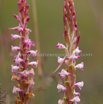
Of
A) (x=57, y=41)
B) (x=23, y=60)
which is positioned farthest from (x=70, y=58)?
(x=57, y=41)

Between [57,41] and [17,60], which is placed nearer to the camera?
[17,60]

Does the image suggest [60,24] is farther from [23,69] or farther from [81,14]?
[23,69]

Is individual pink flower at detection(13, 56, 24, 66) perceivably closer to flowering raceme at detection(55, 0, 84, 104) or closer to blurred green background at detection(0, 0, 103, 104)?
flowering raceme at detection(55, 0, 84, 104)

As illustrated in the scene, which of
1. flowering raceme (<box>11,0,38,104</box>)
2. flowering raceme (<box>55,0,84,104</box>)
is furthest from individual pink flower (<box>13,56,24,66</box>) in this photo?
flowering raceme (<box>55,0,84,104</box>)

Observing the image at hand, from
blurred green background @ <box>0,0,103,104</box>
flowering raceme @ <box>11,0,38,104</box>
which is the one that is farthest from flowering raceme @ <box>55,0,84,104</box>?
blurred green background @ <box>0,0,103,104</box>

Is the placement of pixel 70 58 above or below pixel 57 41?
below

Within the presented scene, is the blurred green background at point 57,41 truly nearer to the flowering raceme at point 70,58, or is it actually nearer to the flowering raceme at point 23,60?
the flowering raceme at point 23,60

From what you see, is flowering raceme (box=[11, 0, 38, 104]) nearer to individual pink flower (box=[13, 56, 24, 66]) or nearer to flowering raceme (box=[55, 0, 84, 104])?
individual pink flower (box=[13, 56, 24, 66])

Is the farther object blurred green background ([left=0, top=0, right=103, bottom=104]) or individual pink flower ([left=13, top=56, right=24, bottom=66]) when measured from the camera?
blurred green background ([left=0, top=0, right=103, bottom=104])

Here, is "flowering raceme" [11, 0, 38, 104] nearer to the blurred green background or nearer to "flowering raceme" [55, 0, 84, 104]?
"flowering raceme" [55, 0, 84, 104]

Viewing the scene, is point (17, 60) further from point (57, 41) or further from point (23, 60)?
point (57, 41)

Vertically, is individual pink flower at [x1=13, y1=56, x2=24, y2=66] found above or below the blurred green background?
below

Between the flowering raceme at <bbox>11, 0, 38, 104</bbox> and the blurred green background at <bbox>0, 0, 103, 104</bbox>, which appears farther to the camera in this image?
the blurred green background at <bbox>0, 0, 103, 104</bbox>

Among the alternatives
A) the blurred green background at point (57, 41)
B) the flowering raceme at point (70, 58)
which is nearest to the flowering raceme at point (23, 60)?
the flowering raceme at point (70, 58)
